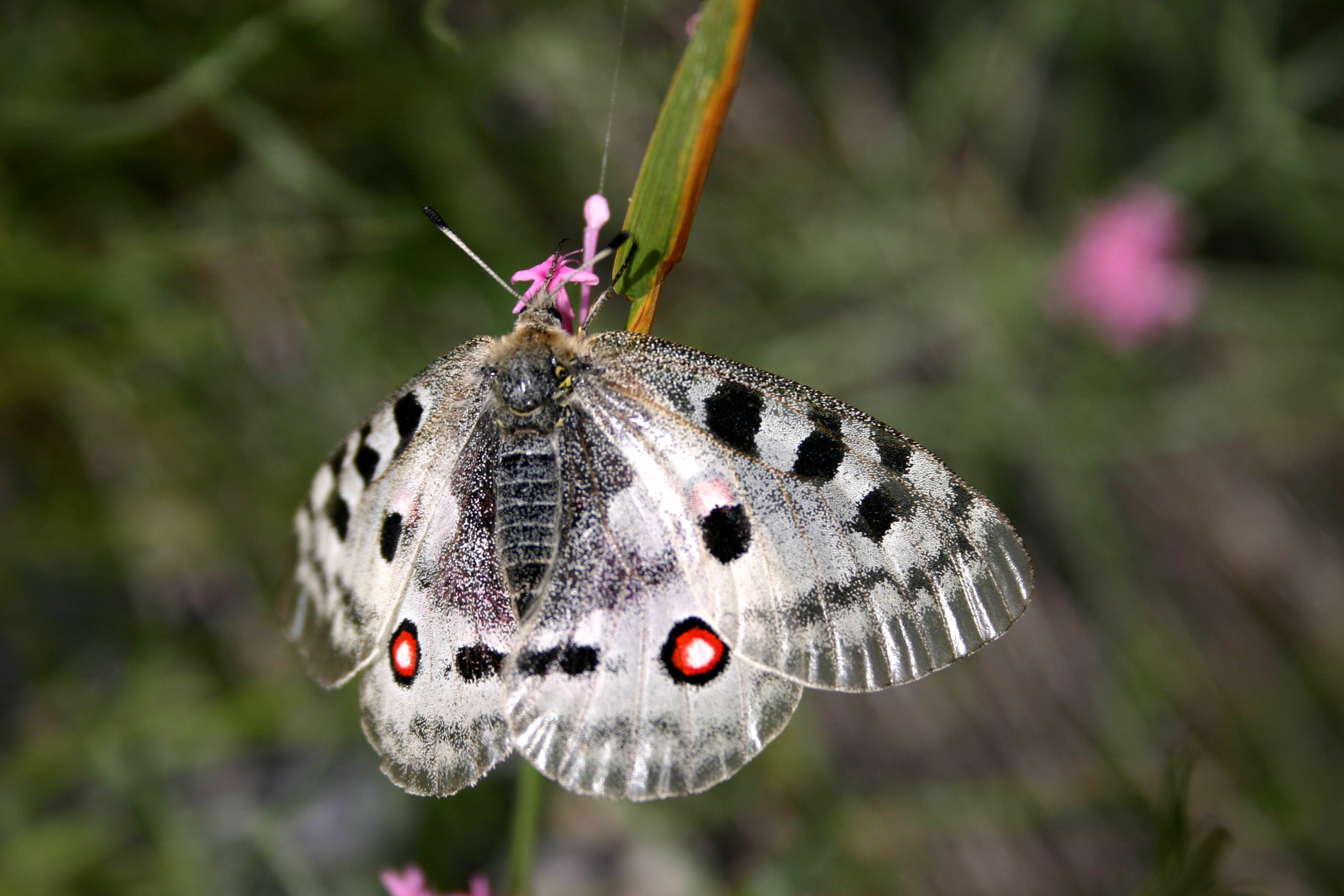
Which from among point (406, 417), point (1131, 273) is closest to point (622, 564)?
point (406, 417)

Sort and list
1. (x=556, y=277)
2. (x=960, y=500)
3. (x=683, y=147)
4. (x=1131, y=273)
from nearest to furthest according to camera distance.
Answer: (x=683, y=147), (x=960, y=500), (x=556, y=277), (x=1131, y=273)

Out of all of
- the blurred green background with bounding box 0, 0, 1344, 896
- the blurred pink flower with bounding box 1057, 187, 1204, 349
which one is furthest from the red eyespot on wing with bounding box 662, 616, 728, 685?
the blurred pink flower with bounding box 1057, 187, 1204, 349

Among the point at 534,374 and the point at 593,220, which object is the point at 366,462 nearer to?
the point at 534,374

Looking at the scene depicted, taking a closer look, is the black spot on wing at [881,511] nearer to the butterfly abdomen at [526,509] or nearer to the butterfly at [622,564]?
the butterfly at [622,564]

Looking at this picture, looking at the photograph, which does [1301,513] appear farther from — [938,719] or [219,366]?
[219,366]

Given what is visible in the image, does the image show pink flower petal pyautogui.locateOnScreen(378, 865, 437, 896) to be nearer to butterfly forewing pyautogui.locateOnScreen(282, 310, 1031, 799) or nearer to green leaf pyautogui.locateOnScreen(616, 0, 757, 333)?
butterfly forewing pyautogui.locateOnScreen(282, 310, 1031, 799)

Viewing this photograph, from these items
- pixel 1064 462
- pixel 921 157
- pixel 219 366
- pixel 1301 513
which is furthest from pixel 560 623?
pixel 1301 513
